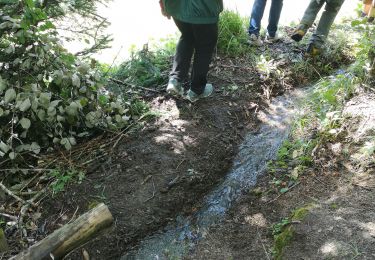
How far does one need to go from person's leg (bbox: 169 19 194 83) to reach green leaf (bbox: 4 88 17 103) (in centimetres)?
172

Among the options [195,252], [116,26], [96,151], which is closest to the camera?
[195,252]

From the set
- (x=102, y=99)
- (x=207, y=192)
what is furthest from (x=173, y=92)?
(x=207, y=192)

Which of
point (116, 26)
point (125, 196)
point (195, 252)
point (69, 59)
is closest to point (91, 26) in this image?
point (69, 59)

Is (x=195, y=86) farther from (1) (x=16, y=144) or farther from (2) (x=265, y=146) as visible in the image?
(1) (x=16, y=144)

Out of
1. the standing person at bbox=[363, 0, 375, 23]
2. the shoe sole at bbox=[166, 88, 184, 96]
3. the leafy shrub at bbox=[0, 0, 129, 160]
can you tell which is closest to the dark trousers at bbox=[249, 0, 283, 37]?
the standing person at bbox=[363, 0, 375, 23]

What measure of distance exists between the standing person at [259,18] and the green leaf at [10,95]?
3.52 m

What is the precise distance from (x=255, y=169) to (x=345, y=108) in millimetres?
1097

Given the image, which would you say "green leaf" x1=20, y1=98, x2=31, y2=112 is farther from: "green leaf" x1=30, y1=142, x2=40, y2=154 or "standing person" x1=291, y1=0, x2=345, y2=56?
"standing person" x1=291, y1=0, x2=345, y2=56

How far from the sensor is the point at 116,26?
8.28m

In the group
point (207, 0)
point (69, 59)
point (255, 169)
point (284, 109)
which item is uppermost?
point (207, 0)

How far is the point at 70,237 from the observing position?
2475mm

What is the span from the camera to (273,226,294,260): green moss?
2.66 m

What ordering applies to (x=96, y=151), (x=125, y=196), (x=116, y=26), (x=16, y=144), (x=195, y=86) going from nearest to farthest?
(x=125, y=196) < (x=16, y=144) < (x=96, y=151) < (x=195, y=86) < (x=116, y=26)

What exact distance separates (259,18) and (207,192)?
10.4 ft
